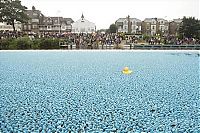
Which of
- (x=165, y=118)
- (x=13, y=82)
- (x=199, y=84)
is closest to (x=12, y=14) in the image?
(x=13, y=82)

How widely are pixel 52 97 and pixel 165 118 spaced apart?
12.1ft

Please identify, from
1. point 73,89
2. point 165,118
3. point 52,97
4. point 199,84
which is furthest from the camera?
point 199,84

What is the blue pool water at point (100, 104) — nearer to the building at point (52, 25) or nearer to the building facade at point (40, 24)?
the building facade at point (40, 24)

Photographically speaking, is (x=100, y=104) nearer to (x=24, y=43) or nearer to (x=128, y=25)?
(x=24, y=43)

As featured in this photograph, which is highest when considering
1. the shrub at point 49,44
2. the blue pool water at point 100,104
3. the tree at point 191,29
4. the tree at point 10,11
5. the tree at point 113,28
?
the tree at point 10,11

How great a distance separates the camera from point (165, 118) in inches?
247

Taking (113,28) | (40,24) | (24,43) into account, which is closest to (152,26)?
(113,28)

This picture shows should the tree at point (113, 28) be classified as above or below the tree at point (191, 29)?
above

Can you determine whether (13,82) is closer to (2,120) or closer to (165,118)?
(2,120)

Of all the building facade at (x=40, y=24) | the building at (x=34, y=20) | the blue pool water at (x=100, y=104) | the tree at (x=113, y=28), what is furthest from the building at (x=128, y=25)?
the blue pool water at (x=100, y=104)

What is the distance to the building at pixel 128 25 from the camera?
86.1m

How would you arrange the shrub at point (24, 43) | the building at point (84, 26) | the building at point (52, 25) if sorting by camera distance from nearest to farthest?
the shrub at point (24, 43), the building at point (84, 26), the building at point (52, 25)

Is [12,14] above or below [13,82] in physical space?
above

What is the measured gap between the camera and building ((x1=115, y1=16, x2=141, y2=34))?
86.1 metres
